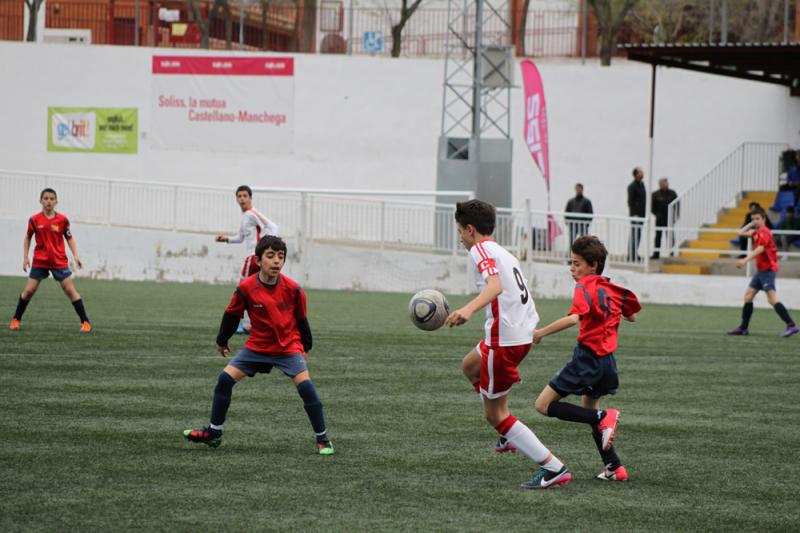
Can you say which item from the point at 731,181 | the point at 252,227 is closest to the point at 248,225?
the point at 252,227

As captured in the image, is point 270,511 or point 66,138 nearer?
point 270,511

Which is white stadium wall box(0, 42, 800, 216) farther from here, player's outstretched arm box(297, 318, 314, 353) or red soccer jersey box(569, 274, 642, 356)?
red soccer jersey box(569, 274, 642, 356)

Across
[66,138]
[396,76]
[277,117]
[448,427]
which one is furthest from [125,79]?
[448,427]

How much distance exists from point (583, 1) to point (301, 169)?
1017 cm

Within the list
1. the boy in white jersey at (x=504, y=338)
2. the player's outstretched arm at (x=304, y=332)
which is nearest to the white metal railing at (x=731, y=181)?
the player's outstretched arm at (x=304, y=332)

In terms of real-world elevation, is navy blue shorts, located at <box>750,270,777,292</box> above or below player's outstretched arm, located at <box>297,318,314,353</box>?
below

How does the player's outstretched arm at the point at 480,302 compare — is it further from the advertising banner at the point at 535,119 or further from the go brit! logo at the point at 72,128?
the go brit! logo at the point at 72,128

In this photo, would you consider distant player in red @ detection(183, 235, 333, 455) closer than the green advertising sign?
Yes

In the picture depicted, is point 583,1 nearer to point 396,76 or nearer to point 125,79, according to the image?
point 396,76

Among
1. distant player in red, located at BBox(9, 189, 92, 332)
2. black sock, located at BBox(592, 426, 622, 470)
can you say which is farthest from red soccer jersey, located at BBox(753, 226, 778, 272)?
black sock, located at BBox(592, 426, 622, 470)

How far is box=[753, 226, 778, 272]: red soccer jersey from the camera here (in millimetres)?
17312

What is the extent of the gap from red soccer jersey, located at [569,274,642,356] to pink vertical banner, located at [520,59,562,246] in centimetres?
2173

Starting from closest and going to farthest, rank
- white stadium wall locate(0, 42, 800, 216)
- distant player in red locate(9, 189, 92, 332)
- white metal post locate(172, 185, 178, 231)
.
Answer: distant player in red locate(9, 189, 92, 332) → white metal post locate(172, 185, 178, 231) → white stadium wall locate(0, 42, 800, 216)

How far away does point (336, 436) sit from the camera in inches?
345
